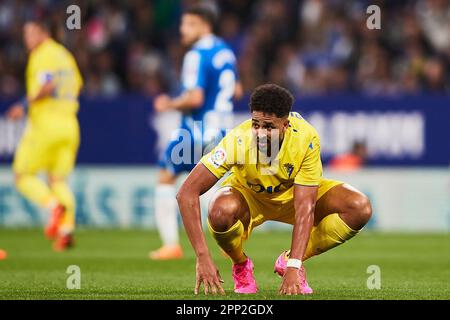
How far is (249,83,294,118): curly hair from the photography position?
6.52 m

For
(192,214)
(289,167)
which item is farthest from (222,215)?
(289,167)

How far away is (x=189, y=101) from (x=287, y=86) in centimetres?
609

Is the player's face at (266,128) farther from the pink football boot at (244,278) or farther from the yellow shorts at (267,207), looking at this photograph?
the pink football boot at (244,278)

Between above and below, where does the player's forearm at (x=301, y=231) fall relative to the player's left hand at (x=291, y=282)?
above

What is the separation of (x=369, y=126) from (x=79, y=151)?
425 centimetres

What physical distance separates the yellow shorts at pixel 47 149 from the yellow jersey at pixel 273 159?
5.40 metres

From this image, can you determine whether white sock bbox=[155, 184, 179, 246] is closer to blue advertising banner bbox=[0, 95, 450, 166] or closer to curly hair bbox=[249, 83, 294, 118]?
curly hair bbox=[249, 83, 294, 118]

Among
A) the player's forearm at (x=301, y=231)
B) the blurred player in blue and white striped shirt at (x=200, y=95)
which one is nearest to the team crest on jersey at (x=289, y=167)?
the player's forearm at (x=301, y=231)

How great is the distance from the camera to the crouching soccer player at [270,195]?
658 centimetres

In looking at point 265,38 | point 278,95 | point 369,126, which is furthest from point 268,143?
point 265,38

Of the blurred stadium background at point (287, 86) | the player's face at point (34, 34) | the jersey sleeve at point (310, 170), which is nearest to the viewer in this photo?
the jersey sleeve at point (310, 170)

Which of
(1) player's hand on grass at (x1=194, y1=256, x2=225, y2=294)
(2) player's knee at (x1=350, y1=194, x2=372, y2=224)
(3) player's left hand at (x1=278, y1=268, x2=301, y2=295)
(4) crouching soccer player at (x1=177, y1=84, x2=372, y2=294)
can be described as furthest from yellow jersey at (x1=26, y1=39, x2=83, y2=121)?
(3) player's left hand at (x1=278, y1=268, x2=301, y2=295)

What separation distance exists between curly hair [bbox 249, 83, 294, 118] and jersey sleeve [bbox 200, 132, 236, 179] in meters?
0.32

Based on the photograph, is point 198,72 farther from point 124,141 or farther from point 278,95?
point 124,141
